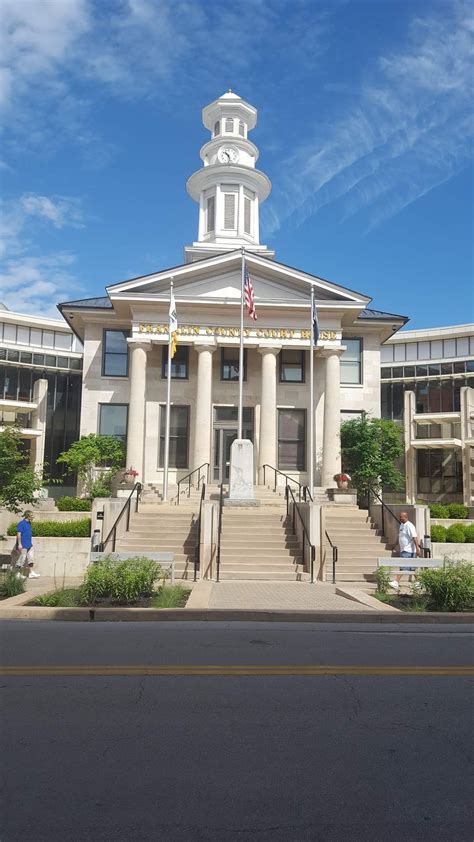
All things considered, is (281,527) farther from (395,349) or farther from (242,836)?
(395,349)

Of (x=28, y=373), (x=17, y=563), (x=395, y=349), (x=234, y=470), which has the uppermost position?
(x=395, y=349)

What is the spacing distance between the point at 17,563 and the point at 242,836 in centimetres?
1632

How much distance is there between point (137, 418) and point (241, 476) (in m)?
7.96

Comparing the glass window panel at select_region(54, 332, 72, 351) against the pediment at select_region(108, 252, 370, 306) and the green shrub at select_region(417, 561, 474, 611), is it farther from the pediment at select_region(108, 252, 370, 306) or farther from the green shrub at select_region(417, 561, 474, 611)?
the green shrub at select_region(417, 561, 474, 611)

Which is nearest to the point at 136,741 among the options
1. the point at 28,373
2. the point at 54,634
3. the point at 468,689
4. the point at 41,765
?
the point at 41,765

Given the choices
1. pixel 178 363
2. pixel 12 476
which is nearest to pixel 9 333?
pixel 178 363

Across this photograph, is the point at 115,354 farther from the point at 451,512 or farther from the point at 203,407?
the point at 451,512

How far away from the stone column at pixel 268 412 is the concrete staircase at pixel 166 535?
23.9 ft

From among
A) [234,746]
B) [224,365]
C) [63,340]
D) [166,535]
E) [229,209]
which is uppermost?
[229,209]

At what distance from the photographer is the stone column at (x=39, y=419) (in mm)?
44094

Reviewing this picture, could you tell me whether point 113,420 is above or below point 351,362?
below

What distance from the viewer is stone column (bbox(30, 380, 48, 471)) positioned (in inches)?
1736

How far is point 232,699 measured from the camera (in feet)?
21.9

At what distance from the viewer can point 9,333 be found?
51656 mm
